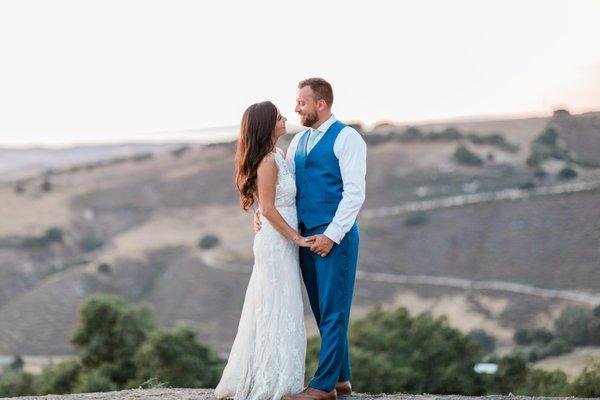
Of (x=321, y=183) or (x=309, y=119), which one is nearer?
(x=321, y=183)

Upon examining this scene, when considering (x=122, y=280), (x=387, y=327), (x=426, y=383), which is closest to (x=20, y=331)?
(x=122, y=280)

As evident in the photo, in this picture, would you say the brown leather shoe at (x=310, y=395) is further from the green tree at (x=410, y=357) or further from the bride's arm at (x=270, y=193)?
the green tree at (x=410, y=357)

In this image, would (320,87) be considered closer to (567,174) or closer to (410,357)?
(410,357)

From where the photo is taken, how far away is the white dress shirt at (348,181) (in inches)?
238

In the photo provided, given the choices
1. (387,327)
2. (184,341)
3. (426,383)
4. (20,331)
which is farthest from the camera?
(20,331)

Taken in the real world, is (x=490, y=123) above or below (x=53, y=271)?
above

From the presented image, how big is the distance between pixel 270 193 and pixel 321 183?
32cm

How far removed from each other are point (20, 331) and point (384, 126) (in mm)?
31379

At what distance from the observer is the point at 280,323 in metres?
6.37

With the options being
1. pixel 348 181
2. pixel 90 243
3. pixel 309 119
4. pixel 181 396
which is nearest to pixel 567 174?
pixel 90 243

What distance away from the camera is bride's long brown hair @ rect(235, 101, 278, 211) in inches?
243

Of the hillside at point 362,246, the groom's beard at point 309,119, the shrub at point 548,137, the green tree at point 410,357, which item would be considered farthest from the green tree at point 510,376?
the shrub at point 548,137

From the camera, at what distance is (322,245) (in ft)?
20.0

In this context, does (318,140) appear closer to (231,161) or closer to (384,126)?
(231,161)
